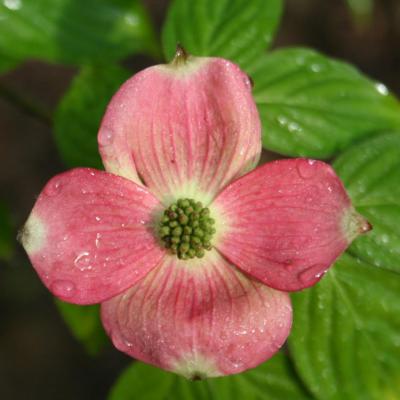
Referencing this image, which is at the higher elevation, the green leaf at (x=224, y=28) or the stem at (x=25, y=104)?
the green leaf at (x=224, y=28)

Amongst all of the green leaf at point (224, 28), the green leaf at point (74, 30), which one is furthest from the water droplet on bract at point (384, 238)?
the green leaf at point (74, 30)

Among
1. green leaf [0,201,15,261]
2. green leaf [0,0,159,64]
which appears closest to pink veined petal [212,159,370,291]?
green leaf [0,0,159,64]

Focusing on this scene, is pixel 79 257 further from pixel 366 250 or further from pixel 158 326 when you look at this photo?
pixel 366 250

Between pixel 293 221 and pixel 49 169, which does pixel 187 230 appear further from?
pixel 49 169

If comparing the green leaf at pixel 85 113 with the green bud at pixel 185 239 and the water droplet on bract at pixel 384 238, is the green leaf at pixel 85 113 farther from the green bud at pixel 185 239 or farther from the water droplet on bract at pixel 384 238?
the water droplet on bract at pixel 384 238

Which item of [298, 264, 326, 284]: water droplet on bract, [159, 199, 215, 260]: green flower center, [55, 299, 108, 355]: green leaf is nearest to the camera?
[298, 264, 326, 284]: water droplet on bract

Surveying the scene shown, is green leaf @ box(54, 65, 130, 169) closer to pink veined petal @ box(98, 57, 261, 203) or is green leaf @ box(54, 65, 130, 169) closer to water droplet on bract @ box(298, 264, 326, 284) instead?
pink veined petal @ box(98, 57, 261, 203)
